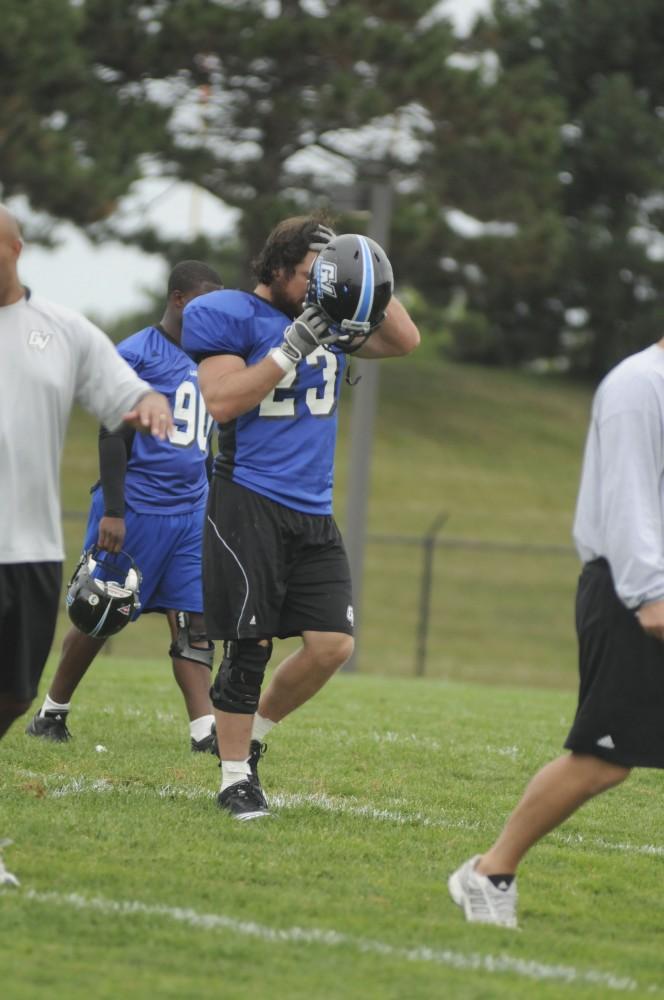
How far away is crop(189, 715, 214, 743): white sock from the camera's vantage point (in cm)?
716

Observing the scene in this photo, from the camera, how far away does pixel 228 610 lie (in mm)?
5703

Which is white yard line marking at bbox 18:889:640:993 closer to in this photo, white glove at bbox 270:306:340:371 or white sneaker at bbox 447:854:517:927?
white sneaker at bbox 447:854:517:927

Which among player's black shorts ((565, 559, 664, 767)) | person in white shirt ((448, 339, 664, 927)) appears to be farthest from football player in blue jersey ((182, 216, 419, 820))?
player's black shorts ((565, 559, 664, 767))

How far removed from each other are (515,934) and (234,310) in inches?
99.0

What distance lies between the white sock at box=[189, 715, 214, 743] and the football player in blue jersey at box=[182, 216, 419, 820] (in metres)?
1.36

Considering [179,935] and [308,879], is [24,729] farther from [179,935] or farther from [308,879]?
[179,935]

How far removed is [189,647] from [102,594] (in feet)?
2.21

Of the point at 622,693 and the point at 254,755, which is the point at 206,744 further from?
the point at 622,693

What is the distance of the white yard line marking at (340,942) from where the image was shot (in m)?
3.93

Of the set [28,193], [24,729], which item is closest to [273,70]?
[28,193]

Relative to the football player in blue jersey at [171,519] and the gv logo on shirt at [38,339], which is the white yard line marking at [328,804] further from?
the gv logo on shirt at [38,339]

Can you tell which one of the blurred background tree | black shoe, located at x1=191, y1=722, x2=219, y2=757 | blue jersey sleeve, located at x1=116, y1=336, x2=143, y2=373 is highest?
blue jersey sleeve, located at x1=116, y1=336, x2=143, y2=373

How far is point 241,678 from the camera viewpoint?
18.8 feet

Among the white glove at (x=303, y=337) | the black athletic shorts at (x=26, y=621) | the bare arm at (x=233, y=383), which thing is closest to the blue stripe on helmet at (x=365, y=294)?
the white glove at (x=303, y=337)
